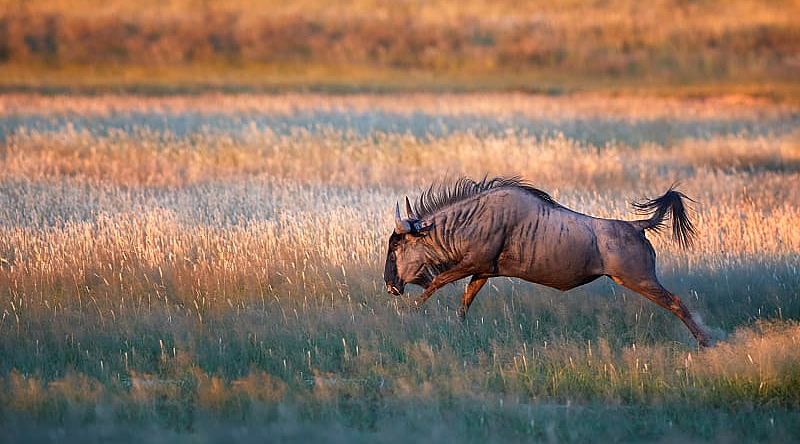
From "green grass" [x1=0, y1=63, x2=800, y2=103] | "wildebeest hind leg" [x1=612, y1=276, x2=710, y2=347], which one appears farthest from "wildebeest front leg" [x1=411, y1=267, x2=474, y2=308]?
"green grass" [x1=0, y1=63, x2=800, y2=103]

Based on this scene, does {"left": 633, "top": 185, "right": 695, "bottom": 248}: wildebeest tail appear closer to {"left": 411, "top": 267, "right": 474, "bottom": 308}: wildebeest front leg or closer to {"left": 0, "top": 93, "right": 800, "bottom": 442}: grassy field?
{"left": 0, "top": 93, "right": 800, "bottom": 442}: grassy field

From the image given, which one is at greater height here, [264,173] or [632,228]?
[632,228]

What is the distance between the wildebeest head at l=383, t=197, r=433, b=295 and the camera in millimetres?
9344

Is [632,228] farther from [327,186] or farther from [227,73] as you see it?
[227,73]

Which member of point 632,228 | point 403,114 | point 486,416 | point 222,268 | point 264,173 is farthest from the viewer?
point 403,114

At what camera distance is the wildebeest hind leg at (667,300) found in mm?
9094

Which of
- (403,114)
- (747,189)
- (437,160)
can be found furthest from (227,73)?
(747,189)

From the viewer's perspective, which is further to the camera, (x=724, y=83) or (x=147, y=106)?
(x=724, y=83)

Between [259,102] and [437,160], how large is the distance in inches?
637

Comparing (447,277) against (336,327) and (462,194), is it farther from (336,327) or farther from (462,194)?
(336,327)

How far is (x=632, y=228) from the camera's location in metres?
9.20

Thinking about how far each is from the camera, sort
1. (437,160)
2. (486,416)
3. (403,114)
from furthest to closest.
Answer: (403,114) → (437,160) → (486,416)

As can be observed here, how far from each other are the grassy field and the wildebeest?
540 mm

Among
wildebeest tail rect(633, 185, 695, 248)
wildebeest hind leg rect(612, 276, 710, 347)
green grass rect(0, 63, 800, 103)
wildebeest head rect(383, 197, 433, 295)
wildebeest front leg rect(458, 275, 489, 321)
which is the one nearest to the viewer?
wildebeest hind leg rect(612, 276, 710, 347)
